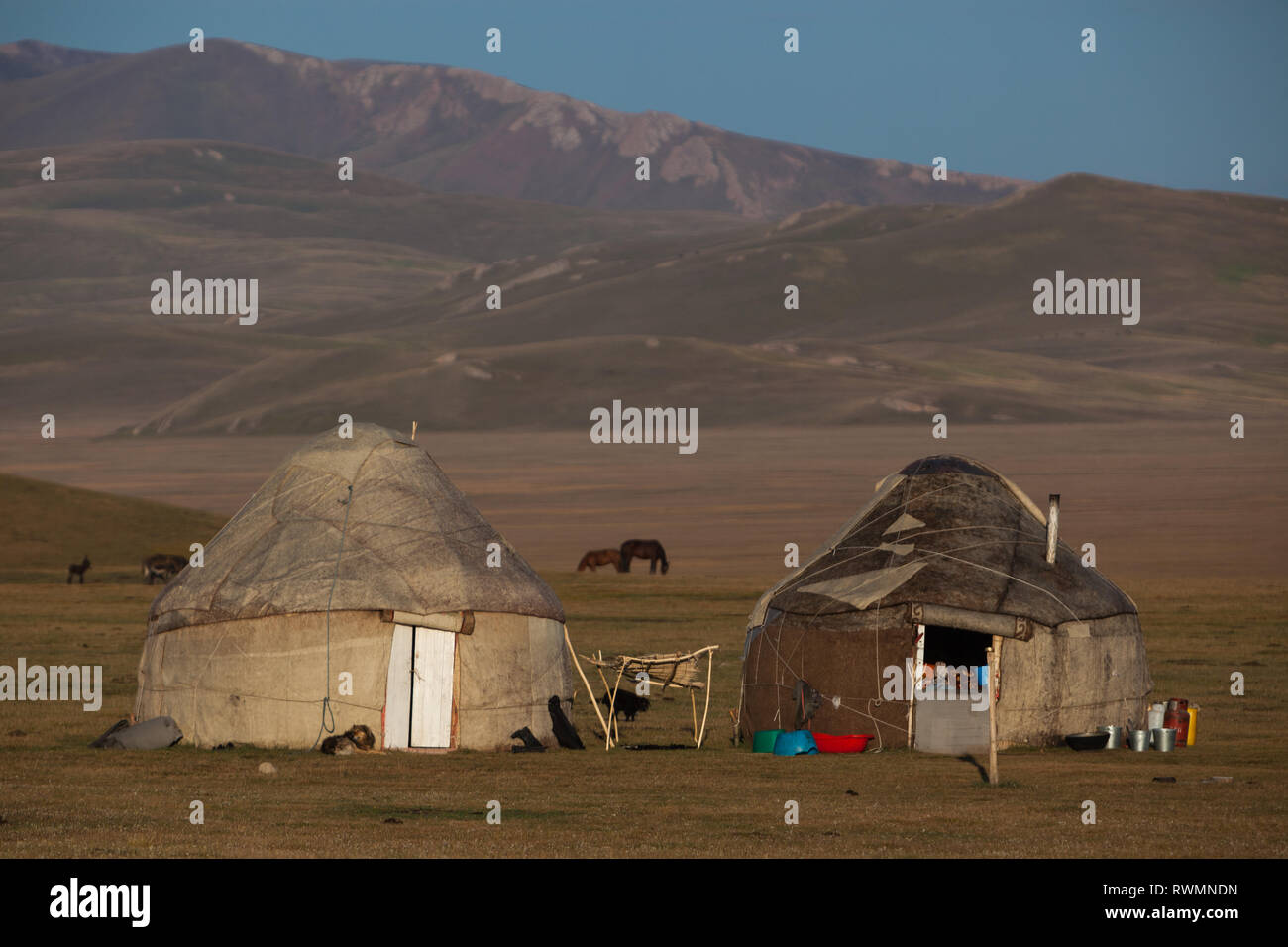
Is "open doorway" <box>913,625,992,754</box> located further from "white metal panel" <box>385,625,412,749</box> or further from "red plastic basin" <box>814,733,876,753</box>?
"white metal panel" <box>385,625,412,749</box>

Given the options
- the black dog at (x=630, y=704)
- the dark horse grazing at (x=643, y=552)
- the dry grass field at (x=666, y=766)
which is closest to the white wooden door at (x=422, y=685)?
the dry grass field at (x=666, y=766)

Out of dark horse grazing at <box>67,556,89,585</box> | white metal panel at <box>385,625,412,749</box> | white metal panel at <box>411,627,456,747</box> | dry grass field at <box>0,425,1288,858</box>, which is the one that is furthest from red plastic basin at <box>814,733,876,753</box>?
dark horse grazing at <box>67,556,89,585</box>

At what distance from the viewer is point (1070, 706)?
21938mm

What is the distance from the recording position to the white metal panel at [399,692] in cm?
2078

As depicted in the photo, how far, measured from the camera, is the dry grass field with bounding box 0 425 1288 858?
1423 centimetres

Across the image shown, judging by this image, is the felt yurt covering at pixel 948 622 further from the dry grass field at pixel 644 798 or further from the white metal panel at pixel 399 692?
the white metal panel at pixel 399 692

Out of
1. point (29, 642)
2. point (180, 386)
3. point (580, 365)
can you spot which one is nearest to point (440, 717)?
point (29, 642)

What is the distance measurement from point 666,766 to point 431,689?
3039 mm

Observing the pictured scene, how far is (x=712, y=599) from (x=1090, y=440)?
221 feet

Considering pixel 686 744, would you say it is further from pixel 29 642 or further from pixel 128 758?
pixel 29 642

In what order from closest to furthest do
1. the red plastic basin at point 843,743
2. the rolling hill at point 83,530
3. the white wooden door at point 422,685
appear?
the white wooden door at point 422,685 → the red plastic basin at point 843,743 → the rolling hill at point 83,530

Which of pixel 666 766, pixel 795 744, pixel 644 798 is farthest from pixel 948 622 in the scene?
pixel 644 798

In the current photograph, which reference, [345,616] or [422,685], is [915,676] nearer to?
[422,685]
